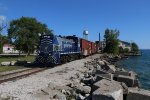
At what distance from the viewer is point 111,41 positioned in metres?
121

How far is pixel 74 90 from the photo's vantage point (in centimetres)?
1530

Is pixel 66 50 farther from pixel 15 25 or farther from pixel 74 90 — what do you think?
pixel 15 25

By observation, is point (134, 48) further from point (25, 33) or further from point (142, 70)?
point (142, 70)

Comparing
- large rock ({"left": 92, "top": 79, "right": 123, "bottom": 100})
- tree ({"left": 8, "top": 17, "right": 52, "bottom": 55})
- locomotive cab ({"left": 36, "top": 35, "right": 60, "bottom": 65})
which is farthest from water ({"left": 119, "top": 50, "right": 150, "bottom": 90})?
tree ({"left": 8, "top": 17, "right": 52, "bottom": 55})

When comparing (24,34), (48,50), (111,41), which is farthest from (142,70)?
(111,41)

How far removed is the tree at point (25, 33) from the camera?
256ft

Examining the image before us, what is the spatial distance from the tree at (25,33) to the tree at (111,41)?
136 feet

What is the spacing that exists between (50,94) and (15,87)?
8.25 feet

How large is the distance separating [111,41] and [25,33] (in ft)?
167

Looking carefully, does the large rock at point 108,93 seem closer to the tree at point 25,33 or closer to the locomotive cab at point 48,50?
the locomotive cab at point 48,50

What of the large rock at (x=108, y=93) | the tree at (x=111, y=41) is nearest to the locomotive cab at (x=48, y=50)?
the large rock at (x=108, y=93)

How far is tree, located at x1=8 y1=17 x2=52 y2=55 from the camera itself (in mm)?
77938

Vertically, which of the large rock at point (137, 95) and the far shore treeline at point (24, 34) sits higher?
the far shore treeline at point (24, 34)

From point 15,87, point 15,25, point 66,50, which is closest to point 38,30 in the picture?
point 15,25
